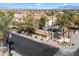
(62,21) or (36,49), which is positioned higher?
(62,21)

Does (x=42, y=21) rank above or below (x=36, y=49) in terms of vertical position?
above

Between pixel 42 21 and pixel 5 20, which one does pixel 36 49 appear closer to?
pixel 42 21

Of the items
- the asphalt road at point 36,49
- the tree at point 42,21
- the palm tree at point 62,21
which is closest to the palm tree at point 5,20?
the asphalt road at point 36,49

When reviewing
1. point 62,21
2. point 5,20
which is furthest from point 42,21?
point 5,20

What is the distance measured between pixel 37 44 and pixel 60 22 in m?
0.34

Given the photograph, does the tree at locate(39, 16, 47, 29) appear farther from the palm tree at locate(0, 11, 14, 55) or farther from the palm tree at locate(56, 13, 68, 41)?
the palm tree at locate(0, 11, 14, 55)

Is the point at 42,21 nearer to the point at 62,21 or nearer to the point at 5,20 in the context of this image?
the point at 62,21

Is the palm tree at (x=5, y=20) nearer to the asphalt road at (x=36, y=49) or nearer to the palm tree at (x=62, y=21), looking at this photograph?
the asphalt road at (x=36, y=49)

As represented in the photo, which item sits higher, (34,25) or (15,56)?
(34,25)

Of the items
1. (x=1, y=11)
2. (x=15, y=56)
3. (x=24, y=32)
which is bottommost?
(x=15, y=56)

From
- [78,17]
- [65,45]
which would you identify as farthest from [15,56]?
[78,17]

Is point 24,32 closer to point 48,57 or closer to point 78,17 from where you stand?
point 48,57

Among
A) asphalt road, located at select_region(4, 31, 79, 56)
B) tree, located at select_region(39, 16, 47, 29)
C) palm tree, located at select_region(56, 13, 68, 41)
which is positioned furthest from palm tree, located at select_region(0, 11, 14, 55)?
palm tree, located at select_region(56, 13, 68, 41)

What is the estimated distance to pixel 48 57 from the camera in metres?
3.43
